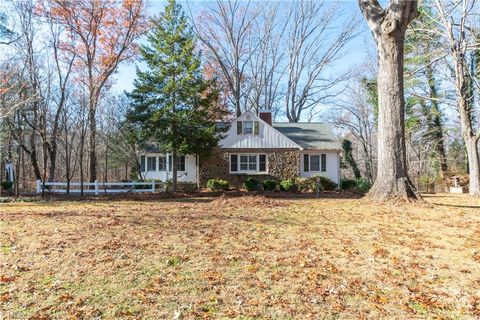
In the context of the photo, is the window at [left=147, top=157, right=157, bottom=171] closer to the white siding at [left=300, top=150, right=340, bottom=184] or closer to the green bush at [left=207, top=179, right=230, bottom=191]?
the green bush at [left=207, top=179, right=230, bottom=191]

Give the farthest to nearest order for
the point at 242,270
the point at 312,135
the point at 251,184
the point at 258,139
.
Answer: the point at 312,135, the point at 258,139, the point at 251,184, the point at 242,270

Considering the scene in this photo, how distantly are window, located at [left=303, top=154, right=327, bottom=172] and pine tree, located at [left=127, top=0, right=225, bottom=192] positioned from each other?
288 inches

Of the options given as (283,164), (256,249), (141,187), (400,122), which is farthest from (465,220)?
(141,187)

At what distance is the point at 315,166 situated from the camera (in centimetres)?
2203

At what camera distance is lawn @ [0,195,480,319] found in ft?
10.4

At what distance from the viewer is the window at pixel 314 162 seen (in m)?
22.0

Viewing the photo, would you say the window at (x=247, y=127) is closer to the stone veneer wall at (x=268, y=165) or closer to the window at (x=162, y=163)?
the stone veneer wall at (x=268, y=165)

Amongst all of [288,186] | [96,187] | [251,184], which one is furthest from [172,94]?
[288,186]

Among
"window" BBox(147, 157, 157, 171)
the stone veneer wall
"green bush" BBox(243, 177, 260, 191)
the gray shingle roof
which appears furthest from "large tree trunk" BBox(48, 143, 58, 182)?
the gray shingle roof

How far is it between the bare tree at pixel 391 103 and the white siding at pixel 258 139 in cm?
1132

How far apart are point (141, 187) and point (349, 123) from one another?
23984 mm

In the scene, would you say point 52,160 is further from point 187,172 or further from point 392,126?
point 392,126

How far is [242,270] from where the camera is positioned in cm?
411

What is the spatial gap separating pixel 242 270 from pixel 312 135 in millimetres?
20233
